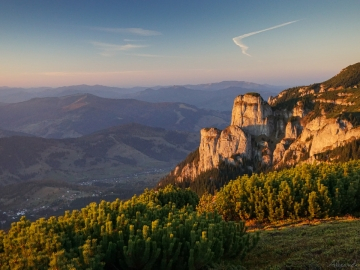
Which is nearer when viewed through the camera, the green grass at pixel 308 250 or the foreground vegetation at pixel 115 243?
the foreground vegetation at pixel 115 243

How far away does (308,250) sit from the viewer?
23.4 metres

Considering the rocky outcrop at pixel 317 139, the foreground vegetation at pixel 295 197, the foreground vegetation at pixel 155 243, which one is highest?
the foreground vegetation at pixel 155 243

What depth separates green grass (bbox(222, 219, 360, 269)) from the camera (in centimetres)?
2031

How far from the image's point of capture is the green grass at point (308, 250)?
66.6 ft

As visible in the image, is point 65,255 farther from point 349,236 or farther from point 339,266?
point 349,236

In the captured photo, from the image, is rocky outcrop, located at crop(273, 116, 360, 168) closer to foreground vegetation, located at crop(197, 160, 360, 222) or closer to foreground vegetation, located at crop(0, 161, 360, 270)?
foreground vegetation, located at crop(197, 160, 360, 222)

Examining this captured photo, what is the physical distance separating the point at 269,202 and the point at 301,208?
431 cm

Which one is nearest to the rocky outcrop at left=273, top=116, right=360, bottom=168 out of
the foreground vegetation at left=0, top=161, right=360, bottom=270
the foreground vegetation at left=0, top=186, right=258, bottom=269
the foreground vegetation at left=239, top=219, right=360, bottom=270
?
the foreground vegetation at left=239, top=219, right=360, bottom=270

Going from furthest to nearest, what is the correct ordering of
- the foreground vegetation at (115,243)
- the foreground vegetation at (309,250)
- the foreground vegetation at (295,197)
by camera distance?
1. the foreground vegetation at (295,197)
2. the foreground vegetation at (309,250)
3. the foreground vegetation at (115,243)

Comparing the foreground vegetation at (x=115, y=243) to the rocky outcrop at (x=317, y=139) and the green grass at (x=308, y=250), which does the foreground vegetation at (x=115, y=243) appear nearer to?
the green grass at (x=308, y=250)

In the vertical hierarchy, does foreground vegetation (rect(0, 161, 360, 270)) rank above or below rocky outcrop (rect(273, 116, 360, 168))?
above

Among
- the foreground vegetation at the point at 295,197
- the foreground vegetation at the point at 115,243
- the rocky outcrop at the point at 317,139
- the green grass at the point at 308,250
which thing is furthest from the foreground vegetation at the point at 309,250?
the rocky outcrop at the point at 317,139

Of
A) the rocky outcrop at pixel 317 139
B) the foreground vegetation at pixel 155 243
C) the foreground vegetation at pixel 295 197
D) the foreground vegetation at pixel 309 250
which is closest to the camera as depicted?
the foreground vegetation at pixel 155 243

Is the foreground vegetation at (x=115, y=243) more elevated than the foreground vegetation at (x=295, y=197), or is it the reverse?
the foreground vegetation at (x=115, y=243)
